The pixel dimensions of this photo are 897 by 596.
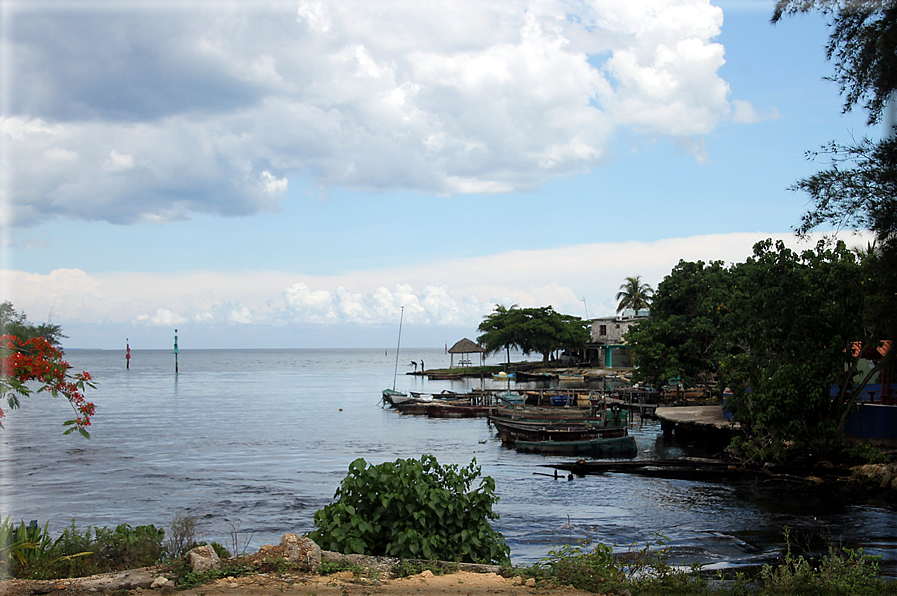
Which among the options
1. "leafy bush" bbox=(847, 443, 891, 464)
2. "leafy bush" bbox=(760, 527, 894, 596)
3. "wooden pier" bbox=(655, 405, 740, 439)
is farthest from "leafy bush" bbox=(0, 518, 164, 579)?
"wooden pier" bbox=(655, 405, 740, 439)

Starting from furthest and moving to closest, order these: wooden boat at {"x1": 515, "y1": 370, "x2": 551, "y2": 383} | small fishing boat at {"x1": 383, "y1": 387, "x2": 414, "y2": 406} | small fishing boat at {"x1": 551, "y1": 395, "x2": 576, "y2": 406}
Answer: wooden boat at {"x1": 515, "y1": 370, "x2": 551, "y2": 383} → small fishing boat at {"x1": 383, "y1": 387, "x2": 414, "y2": 406} → small fishing boat at {"x1": 551, "y1": 395, "x2": 576, "y2": 406}

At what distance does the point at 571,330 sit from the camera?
8238cm

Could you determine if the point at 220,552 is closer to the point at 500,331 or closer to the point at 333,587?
the point at 333,587

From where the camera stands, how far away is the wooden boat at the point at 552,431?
29766 mm

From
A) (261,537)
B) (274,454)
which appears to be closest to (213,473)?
(274,454)

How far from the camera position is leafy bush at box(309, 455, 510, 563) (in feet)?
24.3

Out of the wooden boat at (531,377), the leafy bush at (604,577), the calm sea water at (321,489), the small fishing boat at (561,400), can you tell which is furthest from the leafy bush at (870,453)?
the wooden boat at (531,377)

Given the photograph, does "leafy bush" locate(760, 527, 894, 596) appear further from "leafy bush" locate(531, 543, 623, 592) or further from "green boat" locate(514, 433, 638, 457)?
"green boat" locate(514, 433, 638, 457)

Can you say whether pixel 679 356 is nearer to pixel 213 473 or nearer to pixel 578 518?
pixel 578 518

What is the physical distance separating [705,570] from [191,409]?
48.9m

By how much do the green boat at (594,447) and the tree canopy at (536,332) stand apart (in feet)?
172

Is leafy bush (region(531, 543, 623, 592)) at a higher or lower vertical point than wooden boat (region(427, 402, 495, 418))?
higher

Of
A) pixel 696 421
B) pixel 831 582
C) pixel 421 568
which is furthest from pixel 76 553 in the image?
pixel 696 421

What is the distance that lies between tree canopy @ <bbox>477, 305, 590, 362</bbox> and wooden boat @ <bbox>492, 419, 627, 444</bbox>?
49094 mm
